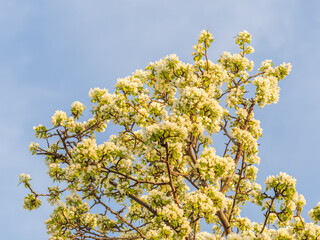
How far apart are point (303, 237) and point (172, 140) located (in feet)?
18.6

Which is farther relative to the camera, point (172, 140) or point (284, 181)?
point (284, 181)

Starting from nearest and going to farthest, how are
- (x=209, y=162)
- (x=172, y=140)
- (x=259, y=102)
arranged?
(x=172, y=140) < (x=209, y=162) < (x=259, y=102)

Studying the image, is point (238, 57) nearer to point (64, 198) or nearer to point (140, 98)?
point (140, 98)

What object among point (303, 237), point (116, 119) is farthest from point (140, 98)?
point (303, 237)

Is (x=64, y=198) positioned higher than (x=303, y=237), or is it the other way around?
(x=64, y=198)

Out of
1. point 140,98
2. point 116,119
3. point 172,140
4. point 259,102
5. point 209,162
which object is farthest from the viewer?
point 259,102

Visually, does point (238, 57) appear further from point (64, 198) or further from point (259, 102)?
point (64, 198)

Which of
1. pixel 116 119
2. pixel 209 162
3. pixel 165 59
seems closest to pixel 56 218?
pixel 116 119

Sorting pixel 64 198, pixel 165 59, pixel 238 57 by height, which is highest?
pixel 238 57

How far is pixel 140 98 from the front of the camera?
15.5 m

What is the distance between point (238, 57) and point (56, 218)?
36.5ft

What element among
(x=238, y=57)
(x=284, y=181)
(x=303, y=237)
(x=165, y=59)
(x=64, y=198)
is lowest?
(x=303, y=237)

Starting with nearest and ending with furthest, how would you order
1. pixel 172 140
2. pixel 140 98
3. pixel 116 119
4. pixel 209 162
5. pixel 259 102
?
pixel 172 140
pixel 209 162
pixel 116 119
pixel 140 98
pixel 259 102

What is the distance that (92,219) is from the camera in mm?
15703
